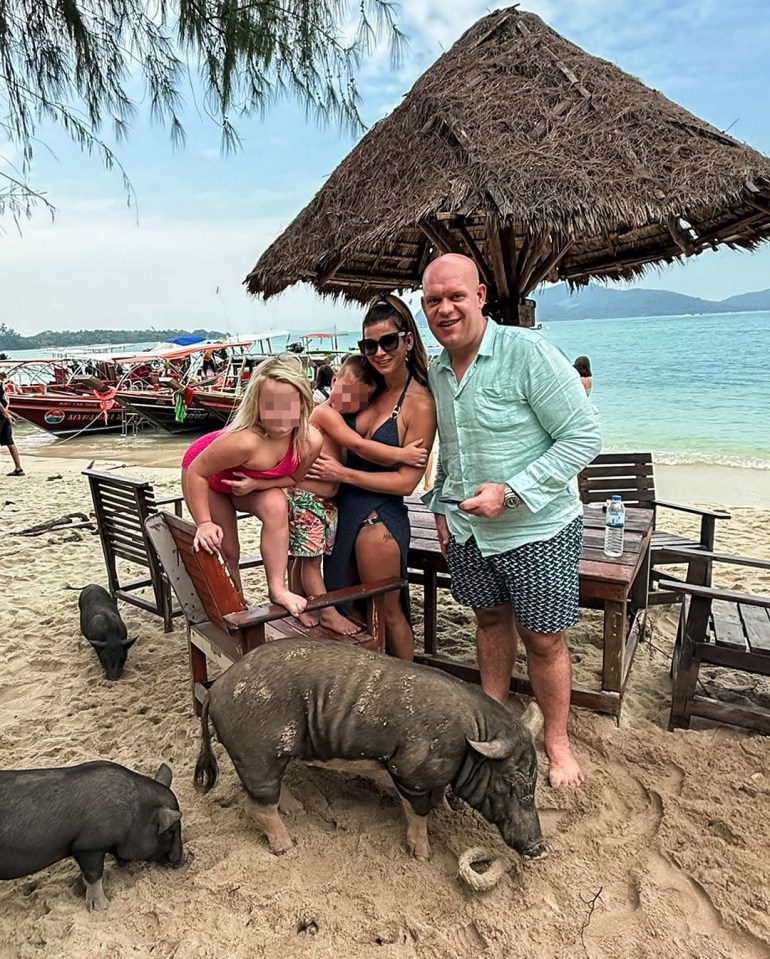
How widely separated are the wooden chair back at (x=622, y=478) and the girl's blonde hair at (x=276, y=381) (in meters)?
2.75

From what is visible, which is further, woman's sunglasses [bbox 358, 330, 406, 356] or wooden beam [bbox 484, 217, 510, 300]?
wooden beam [bbox 484, 217, 510, 300]

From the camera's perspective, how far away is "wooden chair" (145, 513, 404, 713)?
2.52m

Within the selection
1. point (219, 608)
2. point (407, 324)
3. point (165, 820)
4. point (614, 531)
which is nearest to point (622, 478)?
point (614, 531)

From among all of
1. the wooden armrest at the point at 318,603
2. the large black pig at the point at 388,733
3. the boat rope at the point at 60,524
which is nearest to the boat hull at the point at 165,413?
the boat rope at the point at 60,524

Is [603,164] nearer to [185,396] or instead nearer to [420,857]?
[420,857]

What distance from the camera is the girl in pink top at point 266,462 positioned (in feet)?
8.53

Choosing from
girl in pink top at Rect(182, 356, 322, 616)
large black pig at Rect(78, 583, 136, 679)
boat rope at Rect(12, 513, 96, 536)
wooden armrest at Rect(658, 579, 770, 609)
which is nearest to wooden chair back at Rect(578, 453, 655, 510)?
wooden armrest at Rect(658, 579, 770, 609)

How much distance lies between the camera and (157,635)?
4.27m

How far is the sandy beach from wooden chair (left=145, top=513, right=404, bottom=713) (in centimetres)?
53

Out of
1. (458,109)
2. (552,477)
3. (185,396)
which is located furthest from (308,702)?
(185,396)

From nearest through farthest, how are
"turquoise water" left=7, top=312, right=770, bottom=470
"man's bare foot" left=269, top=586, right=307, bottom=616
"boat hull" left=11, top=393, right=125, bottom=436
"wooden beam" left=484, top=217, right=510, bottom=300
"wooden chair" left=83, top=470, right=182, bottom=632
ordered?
"man's bare foot" left=269, top=586, right=307, bottom=616 < "wooden chair" left=83, top=470, right=182, bottom=632 < "wooden beam" left=484, top=217, right=510, bottom=300 < "turquoise water" left=7, top=312, right=770, bottom=470 < "boat hull" left=11, top=393, right=125, bottom=436

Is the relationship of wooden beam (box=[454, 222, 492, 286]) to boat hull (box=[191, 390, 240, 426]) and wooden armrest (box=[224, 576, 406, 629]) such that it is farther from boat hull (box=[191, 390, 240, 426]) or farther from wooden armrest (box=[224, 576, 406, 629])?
boat hull (box=[191, 390, 240, 426])

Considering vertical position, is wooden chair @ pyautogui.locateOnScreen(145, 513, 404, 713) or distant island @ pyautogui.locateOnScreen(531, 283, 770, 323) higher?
distant island @ pyautogui.locateOnScreen(531, 283, 770, 323)

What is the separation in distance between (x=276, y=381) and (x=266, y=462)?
35 centimetres
